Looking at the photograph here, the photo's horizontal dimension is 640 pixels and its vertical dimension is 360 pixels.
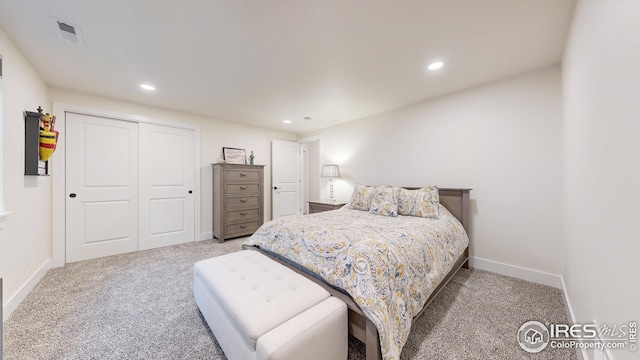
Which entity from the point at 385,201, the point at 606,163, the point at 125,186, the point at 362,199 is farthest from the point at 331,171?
the point at 606,163

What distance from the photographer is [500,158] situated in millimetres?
2621

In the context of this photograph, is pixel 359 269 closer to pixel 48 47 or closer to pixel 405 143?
pixel 405 143

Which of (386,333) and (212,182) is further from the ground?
(212,182)

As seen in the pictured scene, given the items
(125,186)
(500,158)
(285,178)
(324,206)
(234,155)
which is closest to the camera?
(500,158)

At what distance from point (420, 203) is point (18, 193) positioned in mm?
4058

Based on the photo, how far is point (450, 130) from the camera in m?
3.00

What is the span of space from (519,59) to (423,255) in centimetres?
219

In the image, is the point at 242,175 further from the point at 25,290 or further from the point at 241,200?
the point at 25,290

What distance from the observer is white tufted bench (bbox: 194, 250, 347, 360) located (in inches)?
42.4

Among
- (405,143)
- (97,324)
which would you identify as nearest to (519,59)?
(405,143)

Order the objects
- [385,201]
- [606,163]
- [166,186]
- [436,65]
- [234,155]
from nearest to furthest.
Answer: [606,163] → [436,65] → [385,201] → [166,186] → [234,155]

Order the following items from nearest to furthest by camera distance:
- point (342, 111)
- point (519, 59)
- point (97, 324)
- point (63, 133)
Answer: point (97, 324) → point (519, 59) → point (63, 133) → point (342, 111)

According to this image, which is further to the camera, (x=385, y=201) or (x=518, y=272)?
(x=385, y=201)

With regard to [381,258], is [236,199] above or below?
above
